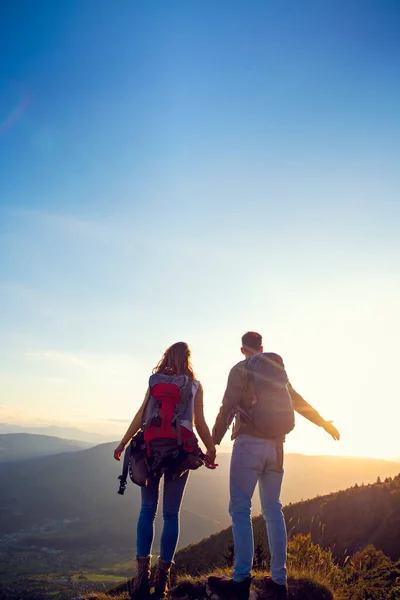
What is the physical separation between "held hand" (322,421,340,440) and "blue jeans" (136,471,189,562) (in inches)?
77.0

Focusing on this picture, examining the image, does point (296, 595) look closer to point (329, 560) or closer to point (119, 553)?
point (329, 560)

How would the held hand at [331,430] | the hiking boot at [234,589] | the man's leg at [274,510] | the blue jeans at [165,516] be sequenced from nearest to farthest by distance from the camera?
the hiking boot at [234,589] < the man's leg at [274,510] < the blue jeans at [165,516] < the held hand at [331,430]

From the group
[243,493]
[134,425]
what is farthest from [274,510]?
[134,425]

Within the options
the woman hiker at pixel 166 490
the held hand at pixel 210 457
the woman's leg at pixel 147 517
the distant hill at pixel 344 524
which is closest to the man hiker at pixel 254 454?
the held hand at pixel 210 457

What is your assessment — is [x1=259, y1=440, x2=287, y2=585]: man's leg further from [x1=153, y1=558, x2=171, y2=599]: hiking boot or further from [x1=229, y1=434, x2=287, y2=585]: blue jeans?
Result: [x1=153, y1=558, x2=171, y2=599]: hiking boot

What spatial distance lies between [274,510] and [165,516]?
1275mm

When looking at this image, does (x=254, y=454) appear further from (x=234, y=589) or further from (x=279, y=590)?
(x=279, y=590)

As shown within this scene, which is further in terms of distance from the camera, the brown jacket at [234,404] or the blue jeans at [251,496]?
the brown jacket at [234,404]

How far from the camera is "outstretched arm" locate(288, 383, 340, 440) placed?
511 cm

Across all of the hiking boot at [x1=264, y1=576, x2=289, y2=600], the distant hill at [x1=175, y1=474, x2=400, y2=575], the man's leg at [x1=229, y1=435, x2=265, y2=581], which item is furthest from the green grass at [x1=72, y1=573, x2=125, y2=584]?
the man's leg at [x1=229, y1=435, x2=265, y2=581]

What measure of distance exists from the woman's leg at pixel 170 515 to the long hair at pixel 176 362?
121 cm

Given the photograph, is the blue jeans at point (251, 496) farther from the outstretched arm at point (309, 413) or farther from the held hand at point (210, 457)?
the outstretched arm at point (309, 413)

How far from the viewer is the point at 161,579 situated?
469 centimetres

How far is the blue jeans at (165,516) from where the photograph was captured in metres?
4.64
